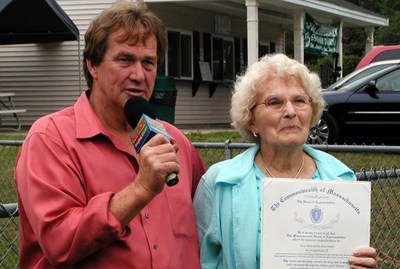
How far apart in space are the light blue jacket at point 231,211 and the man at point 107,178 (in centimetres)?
7

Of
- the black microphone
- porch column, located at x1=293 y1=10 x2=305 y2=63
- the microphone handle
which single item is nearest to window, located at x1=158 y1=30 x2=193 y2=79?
porch column, located at x1=293 y1=10 x2=305 y2=63

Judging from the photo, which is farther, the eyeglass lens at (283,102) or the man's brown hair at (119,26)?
the eyeglass lens at (283,102)

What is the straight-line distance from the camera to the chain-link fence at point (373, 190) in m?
4.33

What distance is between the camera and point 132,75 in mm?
2822

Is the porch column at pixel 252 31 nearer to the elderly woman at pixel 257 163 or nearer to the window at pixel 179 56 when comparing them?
the window at pixel 179 56

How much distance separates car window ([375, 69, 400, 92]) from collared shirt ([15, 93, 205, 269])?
1104cm

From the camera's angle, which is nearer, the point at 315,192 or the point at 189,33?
the point at 315,192

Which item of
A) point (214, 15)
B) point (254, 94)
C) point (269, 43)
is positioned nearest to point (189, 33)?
point (214, 15)

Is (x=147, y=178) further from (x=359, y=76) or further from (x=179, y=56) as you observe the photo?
(x=179, y=56)

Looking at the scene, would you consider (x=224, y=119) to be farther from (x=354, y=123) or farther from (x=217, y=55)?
(x=354, y=123)

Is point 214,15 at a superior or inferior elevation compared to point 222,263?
superior

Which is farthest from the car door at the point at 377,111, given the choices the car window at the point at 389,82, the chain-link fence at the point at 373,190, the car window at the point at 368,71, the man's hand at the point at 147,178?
the man's hand at the point at 147,178

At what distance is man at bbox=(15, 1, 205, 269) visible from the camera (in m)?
2.49

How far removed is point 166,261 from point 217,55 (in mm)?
20724
